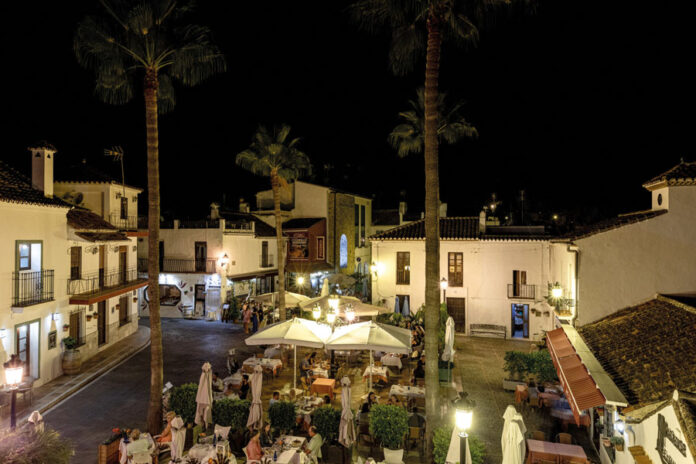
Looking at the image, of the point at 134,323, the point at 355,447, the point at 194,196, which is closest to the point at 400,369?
the point at 355,447

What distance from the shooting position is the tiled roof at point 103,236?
18703 millimetres

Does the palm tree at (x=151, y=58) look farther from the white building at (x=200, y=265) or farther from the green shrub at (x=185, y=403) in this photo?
the white building at (x=200, y=265)

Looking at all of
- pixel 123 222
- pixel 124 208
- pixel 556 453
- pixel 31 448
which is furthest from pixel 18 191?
pixel 556 453

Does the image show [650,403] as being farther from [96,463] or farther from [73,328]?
[73,328]

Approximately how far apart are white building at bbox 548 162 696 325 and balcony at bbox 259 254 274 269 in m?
24.4

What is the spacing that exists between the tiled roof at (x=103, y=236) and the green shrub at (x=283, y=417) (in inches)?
491

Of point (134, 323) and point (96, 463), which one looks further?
point (134, 323)

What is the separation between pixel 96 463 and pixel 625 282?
15859mm

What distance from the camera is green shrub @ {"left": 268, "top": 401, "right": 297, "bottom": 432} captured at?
11.1 metres

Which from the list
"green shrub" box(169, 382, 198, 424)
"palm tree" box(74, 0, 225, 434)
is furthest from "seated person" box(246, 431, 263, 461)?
"palm tree" box(74, 0, 225, 434)

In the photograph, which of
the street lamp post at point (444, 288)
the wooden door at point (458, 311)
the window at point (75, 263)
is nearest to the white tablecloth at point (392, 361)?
the street lamp post at point (444, 288)

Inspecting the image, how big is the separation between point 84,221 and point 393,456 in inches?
698

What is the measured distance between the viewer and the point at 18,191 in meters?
15.6

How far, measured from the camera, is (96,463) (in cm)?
1025
